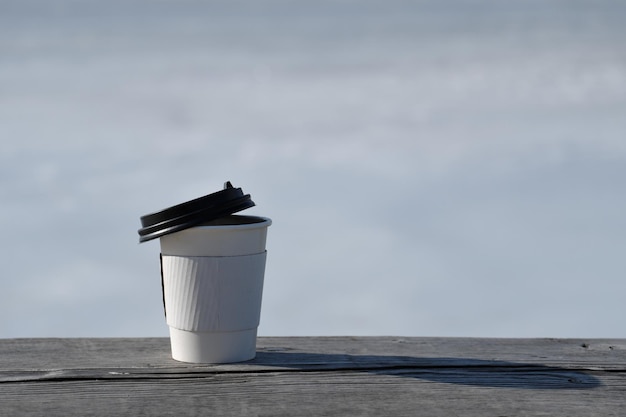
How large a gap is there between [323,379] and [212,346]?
0.41m

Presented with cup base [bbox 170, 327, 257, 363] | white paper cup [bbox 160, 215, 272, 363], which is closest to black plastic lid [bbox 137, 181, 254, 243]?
white paper cup [bbox 160, 215, 272, 363]

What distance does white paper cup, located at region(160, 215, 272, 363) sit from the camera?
2.76m

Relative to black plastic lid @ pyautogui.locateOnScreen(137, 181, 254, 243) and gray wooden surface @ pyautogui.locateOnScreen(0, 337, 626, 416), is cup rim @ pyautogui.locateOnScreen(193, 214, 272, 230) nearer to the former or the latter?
black plastic lid @ pyautogui.locateOnScreen(137, 181, 254, 243)

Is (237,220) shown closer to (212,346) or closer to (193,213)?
(193,213)

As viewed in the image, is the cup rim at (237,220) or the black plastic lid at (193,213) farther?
the cup rim at (237,220)

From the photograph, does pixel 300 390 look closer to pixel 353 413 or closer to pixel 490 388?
pixel 353 413

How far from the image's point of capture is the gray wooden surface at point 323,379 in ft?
8.01

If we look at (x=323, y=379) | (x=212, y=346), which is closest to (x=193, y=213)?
(x=212, y=346)

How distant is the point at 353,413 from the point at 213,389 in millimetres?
461

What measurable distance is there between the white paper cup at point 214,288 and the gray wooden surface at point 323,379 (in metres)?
0.08

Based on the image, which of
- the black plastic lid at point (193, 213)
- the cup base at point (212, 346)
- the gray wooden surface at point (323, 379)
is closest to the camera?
the gray wooden surface at point (323, 379)

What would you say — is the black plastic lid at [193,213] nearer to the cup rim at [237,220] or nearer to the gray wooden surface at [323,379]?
the cup rim at [237,220]

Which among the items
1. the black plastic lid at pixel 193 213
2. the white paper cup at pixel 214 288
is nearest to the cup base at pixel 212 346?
the white paper cup at pixel 214 288

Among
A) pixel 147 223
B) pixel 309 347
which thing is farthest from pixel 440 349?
pixel 147 223
